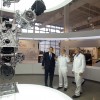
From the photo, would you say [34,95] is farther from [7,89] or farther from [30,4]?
[30,4]

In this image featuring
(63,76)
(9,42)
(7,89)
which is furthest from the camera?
(63,76)

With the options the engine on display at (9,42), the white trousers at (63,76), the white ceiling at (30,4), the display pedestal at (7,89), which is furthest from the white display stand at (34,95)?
the white trousers at (63,76)

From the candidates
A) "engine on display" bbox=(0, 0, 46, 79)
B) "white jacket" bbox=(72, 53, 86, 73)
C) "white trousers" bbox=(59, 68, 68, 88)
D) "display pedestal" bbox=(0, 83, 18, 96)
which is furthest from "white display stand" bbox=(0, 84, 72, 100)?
"white trousers" bbox=(59, 68, 68, 88)

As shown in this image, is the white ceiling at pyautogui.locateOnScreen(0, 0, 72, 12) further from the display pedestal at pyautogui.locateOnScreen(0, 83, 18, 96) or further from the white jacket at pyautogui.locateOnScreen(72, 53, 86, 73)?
the white jacket at pyautogui.locateOnScreen(72, 53, 86, 73)

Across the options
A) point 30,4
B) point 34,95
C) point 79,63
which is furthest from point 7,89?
point 79,63

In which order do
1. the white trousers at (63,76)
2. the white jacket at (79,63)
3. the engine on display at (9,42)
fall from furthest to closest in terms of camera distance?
the white trousers at (63,76) → the white jacket at (79,63) → the engine on display at (9,42)

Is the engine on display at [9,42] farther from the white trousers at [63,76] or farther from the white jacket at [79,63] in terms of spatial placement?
the white trousers at [63,76]

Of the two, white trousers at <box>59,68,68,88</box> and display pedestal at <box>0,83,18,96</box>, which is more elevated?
display pedestal at <box>0,83,18,96</box>

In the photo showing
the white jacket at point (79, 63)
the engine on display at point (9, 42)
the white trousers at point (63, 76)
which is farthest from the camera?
the white trousers at point (63, 76)

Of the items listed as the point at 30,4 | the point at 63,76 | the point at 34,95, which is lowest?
the point at 63,76

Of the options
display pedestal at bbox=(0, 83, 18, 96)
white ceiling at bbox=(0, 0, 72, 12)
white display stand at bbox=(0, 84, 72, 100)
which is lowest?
white display stand at bbox=(0, 84, 72, 100)

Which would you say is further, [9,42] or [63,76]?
[63,76]

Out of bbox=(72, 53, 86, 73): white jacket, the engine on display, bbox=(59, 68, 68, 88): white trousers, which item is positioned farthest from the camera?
bbox=(59, 68, 68, 88): white trousers

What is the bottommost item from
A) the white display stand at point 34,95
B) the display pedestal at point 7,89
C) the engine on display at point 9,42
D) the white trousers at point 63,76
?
the white trousers at point 63,76
